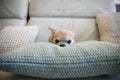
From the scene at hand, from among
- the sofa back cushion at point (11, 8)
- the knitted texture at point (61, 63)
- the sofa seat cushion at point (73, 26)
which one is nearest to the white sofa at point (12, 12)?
the sofa back cushion at point (11, 8)

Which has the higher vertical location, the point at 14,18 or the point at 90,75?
the point at 14,18

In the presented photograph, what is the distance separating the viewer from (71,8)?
5.20 ft

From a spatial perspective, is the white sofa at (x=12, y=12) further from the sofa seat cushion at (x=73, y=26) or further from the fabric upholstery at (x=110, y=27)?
the fabric upholstery at (x=110, y=27)

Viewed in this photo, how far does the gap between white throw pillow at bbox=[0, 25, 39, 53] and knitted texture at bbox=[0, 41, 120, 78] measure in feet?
1.34

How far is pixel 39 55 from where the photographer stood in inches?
26.2

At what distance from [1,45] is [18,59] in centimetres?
48

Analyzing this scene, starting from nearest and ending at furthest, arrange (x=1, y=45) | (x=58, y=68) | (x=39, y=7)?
(x=58, y=68)
(x=1, y=45)
(x=39, y=7)

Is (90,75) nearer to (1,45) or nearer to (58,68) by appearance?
(58,68)

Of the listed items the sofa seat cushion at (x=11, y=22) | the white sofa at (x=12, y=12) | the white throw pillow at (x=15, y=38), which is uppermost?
the white sofa at (x=12, y=12)

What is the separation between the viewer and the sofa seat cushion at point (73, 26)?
4.79ft

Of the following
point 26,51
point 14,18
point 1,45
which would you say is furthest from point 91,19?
point 26,51

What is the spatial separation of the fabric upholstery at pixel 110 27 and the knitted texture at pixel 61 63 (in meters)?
0.56

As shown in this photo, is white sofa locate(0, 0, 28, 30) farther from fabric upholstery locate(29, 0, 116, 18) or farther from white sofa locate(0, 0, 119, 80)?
fabric upholstery locate(29, 0, 116, 18)

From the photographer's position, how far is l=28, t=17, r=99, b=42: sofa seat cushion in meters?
1.46
